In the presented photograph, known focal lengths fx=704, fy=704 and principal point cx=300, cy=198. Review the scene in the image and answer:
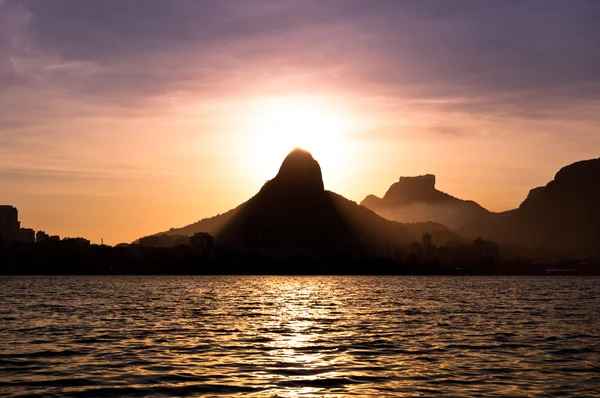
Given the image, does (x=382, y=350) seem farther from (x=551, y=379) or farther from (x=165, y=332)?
(x=165, y=332)

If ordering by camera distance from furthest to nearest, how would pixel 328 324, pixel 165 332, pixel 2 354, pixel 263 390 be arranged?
pixel 328 324 → pixel 165 332 → pixel 2 354 → pixel 263 390

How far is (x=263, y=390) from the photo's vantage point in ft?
131

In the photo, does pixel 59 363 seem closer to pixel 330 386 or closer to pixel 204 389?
pixel 204 389

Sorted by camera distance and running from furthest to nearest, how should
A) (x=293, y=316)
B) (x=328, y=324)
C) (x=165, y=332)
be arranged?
(x=293, y=316), (x=328, y=324), (x=165, y=332)

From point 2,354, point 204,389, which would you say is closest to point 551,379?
point 204,389

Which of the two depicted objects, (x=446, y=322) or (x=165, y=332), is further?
(x=446, y=322)

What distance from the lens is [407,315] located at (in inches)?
4043

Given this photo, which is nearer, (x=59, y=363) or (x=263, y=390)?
(x=263, y=390)

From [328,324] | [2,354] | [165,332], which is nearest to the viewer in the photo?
[2,354]

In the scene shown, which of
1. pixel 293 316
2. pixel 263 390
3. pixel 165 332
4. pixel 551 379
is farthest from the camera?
pixel 293 316

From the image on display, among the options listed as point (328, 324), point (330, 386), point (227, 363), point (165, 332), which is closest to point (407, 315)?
point (328, 324)

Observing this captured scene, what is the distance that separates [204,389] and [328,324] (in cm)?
4577

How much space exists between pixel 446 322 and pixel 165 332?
3645 cm

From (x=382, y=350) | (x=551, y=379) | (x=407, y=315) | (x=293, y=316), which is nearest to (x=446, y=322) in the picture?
(x=407, y=315)
